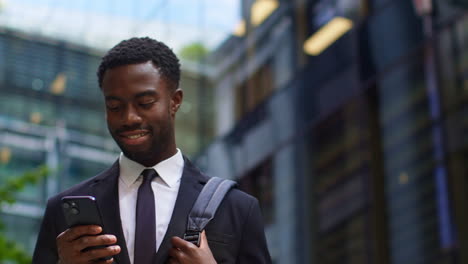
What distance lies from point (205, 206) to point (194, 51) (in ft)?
54.7

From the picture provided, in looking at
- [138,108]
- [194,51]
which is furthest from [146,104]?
[194,51]

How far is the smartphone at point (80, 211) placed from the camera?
8.81 ft

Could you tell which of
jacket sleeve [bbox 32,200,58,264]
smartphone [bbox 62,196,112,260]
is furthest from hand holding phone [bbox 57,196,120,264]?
jacket sleeve [bbox 32,200,58,264]

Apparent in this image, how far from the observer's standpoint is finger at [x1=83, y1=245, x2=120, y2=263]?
2.70m

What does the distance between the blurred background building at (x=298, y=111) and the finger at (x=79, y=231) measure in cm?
850

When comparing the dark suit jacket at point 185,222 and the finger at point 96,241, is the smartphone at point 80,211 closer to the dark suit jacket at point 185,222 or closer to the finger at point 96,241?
the finger at point 96,241

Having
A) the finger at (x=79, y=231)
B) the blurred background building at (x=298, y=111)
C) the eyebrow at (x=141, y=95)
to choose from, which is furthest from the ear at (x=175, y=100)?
the blurred background building at (x=298, y=111)

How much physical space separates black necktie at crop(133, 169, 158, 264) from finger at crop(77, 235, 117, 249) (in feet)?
0.49

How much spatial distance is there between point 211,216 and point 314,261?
36.8ft

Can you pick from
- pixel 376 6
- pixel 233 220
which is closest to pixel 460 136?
pixel 376 6

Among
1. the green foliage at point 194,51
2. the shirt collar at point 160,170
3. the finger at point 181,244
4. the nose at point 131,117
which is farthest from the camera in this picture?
the green foliage at point 194,51

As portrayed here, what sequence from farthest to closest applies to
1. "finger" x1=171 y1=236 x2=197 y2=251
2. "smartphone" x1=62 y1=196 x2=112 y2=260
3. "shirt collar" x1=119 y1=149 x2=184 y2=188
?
1. "shirt collar" x1=119 y1=149 x2=184 y2=188
2. "finger" x1=171 y1=236 x2=197 y2=251
3. "smartphone" x1=62 y1=196 x2=112 y2=260

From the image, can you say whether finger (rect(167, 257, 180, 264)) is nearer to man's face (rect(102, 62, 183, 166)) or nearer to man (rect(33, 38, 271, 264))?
man (rect(33, 38, 271, 264))

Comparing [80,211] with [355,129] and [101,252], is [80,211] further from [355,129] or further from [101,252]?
[355,129]
